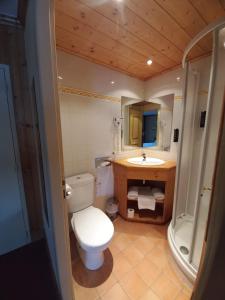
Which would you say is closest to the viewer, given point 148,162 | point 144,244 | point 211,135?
point 211,135

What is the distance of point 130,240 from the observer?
1.71m

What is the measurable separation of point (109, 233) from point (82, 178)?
0.66 m

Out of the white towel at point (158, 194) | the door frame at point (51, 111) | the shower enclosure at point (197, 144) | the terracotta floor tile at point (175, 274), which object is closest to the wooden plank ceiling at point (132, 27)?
the shower enclosure at point (197, 144)

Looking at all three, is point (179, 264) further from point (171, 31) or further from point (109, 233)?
point (171, 31)

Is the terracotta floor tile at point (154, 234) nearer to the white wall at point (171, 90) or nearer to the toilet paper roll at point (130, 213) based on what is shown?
the toilet paper roll at point (130, 213)

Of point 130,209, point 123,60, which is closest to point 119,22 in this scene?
point 123,60

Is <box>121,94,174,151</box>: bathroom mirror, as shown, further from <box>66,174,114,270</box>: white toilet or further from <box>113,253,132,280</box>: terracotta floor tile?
<box>113,253,132,280</box>: terracotta floor tile

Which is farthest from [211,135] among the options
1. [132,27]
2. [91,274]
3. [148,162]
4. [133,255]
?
[91,274]

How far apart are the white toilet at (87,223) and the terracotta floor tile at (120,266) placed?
6.0 inches

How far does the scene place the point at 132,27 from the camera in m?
1.17

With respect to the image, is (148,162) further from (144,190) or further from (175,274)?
(175,274)

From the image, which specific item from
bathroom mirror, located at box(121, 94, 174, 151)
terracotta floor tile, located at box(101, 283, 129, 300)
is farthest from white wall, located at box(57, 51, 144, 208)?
terracotta floor tile, located at box(101, 283, 129, 300)

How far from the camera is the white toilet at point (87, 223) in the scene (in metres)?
1.21

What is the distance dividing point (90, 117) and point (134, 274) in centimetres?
178
